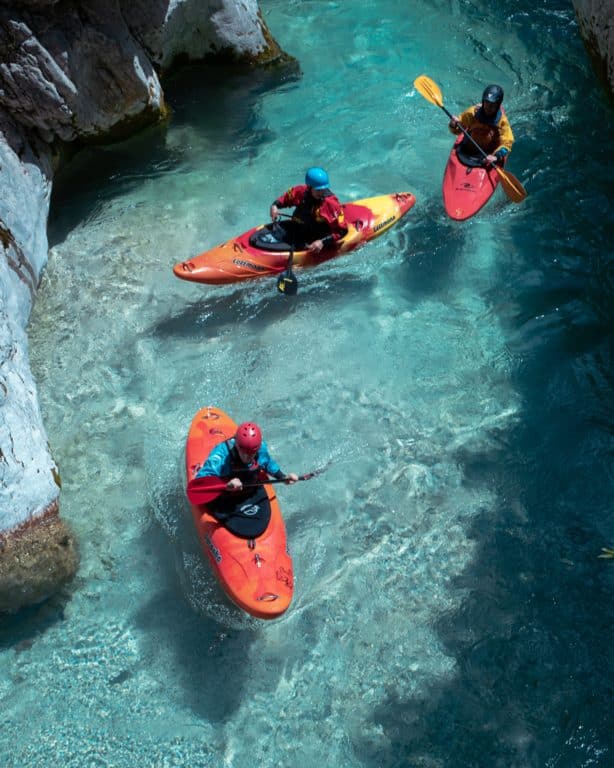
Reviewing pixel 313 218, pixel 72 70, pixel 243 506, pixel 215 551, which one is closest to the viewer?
pixel 215 551

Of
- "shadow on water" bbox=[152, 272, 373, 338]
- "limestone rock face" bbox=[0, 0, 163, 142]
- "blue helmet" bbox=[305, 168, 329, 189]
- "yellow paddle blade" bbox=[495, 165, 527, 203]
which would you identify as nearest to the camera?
"limestone rock face" bbox=[0, 0, 163, 142]

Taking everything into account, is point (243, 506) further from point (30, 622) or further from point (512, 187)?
point (512, 187)

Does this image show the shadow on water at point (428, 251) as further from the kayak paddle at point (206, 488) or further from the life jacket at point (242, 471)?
the kayak paddle at point (206, 488)

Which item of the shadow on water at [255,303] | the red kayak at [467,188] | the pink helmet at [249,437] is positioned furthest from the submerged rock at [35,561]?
the red kayak at [467,188]

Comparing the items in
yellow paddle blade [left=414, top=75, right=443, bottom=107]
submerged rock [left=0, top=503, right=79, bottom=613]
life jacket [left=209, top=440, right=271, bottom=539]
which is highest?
yellow paddle blade [left=414, top=75, right=443, bottom=107]

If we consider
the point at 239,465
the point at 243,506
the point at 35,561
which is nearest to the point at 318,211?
the point at 239,465

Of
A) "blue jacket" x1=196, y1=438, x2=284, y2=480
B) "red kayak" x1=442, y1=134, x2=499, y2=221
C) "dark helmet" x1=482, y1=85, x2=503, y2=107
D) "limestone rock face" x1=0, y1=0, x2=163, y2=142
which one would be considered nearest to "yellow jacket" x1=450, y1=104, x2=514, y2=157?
"dark helmet" x1=482, y1=85, x2=503, y2=107

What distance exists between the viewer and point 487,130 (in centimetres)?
945

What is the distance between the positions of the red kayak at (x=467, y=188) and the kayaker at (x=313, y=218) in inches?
57.0

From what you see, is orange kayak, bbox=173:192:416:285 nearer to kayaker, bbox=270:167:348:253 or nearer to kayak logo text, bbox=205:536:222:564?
kayaker, bbox=270:167:348:253

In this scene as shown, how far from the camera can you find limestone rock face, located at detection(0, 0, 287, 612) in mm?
6453

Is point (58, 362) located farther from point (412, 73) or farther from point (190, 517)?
point (412, 73)

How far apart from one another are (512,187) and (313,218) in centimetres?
248

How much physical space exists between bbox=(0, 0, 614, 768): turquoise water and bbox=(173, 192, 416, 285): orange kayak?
0.43m
